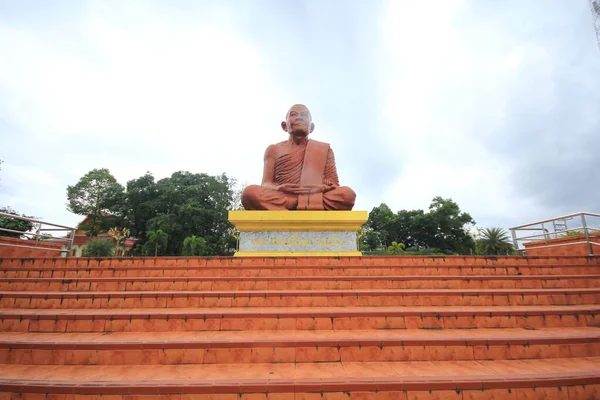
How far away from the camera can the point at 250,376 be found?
2.47 m

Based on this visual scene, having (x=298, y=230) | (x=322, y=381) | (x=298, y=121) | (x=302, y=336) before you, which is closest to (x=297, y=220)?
(x=298, y=230)

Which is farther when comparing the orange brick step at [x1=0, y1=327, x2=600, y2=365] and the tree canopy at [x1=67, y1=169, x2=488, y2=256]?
the tree canopy at [x1=67, y1=169, x2=488, y2=256]

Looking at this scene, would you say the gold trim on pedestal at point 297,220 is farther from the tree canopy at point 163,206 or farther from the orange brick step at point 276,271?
the tree canopy at point 163,206

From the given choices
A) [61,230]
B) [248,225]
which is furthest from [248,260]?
[61,230]

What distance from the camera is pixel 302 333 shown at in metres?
3.15

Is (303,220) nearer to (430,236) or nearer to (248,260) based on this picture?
(248,260)

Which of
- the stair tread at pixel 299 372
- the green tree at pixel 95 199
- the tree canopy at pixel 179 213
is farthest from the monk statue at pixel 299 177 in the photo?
the green tree at pixel 95 199

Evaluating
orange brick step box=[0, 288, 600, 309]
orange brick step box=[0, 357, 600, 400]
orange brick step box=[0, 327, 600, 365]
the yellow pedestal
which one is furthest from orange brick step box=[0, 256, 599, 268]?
orange brick step box=[0, 357, 600, 400]

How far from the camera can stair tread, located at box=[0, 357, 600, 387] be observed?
2381 mm

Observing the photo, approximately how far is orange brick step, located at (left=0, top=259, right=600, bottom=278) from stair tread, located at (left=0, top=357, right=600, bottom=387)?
2.32 m

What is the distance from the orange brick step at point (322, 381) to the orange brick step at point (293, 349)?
14 centimetres

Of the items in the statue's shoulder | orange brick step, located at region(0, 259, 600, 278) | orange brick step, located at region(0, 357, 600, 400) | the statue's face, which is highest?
the statue's face

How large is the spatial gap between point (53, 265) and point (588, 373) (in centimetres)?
765

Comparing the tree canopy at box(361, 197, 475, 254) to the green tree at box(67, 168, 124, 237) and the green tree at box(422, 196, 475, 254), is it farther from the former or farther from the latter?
the green tree at box(67, 168, 124, 237)
